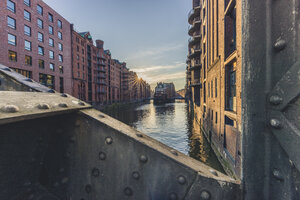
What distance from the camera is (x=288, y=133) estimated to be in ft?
2.54

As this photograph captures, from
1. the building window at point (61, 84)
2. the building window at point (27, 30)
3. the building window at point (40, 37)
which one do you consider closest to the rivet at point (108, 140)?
the building window at point (27, 30)

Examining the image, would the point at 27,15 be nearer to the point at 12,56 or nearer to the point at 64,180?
the point at 12,56

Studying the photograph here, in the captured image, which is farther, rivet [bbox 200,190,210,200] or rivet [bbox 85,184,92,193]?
rivet [bbox 85,184,92,193]

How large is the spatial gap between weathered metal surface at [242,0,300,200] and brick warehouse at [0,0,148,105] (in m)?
31.2

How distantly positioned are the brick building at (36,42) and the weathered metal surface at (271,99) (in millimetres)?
31214

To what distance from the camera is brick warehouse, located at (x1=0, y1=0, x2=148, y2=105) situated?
74.2 feet

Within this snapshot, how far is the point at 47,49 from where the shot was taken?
95.9ft

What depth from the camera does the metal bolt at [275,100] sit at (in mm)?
808

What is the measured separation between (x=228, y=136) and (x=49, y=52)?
121 feet

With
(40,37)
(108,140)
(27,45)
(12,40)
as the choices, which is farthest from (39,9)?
(108,140)

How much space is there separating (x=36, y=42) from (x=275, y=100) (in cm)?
3675

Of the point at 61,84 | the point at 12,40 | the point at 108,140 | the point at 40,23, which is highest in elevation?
the point at 40,23

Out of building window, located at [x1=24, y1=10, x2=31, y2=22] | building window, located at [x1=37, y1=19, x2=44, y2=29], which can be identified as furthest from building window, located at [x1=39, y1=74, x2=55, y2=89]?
building window, located at [x1=24, y1=10, x2=31, y2=22]

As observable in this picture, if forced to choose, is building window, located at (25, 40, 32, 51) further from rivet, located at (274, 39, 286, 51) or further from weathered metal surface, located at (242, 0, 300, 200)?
rivet, located at (274, 39, 286, 51)
